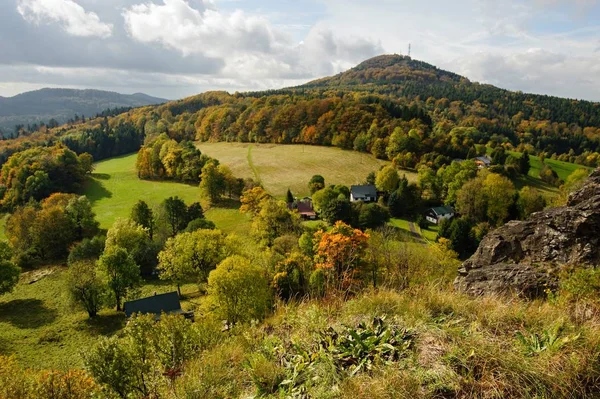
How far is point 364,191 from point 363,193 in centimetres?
59

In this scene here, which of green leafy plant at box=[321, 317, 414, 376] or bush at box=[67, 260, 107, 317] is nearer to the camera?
green leafy plant at box=[321, 317, 414, 376]

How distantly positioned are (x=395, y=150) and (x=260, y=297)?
196ft

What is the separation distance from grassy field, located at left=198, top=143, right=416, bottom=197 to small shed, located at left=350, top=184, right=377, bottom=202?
5902mm

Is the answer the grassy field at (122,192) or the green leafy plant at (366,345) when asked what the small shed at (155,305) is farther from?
the grassy field at (122,192)

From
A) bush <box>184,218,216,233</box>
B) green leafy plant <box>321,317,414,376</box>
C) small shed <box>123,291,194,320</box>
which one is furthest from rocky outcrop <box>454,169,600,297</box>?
bush <box>184,218,216,233</box>

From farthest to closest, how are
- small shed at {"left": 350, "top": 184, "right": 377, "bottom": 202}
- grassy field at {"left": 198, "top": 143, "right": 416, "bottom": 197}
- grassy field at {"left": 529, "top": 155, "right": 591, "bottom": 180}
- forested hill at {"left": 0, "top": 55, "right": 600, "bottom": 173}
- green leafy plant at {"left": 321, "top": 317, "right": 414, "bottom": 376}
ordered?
forested hill at {"left": 0, "top": 55, "right": 600, "bottom": 173} < grassy field at {"left": 529, "top": 155, "right": 591, "bottom": 180} < grassy field at {"left": 198, "top": 143, "right": 416, "bottom": 197} < small shed at {"left": 350, "top": 184, "right": 377, "bottom": 202} < green leafy plant at {"left": 321, "top": 317, "right": 414, "bottom": 376}

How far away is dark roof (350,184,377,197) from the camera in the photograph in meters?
60.2

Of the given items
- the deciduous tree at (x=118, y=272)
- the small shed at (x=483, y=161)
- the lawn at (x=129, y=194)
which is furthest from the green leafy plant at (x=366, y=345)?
the small shed at (x=483, y=161)

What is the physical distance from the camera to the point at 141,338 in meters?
11.5

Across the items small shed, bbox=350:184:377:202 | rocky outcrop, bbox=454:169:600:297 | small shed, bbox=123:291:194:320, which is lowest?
small shed, bbox=123:291:194:320

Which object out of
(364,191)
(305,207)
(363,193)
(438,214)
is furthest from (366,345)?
(364,191)

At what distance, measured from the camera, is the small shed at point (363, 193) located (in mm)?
59844

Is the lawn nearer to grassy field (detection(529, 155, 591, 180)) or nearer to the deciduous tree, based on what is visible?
the deciduous tree

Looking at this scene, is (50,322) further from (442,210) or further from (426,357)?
(442,210)
